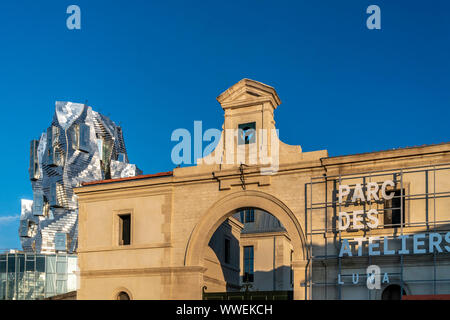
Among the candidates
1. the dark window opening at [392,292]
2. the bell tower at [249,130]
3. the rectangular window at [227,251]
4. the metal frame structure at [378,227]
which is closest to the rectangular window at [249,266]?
the rectangular window at [227,251]

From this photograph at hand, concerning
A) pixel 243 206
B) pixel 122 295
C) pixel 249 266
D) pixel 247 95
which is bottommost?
pixel 122 295

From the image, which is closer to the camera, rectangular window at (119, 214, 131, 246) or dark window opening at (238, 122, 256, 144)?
dark window opening at (238, 122, 256, 144)

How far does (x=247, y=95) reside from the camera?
3048 centimetres

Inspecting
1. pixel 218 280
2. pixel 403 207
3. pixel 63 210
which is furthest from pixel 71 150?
pixel 403 207

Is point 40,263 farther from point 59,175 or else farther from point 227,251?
point 227,251

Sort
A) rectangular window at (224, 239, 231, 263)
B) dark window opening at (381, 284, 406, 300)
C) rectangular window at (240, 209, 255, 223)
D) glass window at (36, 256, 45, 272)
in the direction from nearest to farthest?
dark window opening at (381, 284, 406, 300)
rectangular window at (224, 239, 231, 263)
rectangular window at (240, 209, 255, 223)
glass window at (36, 256, 45, 272)

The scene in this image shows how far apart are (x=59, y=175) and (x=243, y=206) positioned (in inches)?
2451

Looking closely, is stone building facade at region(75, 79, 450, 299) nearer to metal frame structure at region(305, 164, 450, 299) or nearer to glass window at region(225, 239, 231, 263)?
metal frame structure at region(305, 164, 450, 299)

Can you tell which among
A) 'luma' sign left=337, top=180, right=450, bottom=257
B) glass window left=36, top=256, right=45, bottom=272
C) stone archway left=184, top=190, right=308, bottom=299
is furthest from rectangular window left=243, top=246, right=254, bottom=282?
glass window left=36, top=256, right=45, bottom=272

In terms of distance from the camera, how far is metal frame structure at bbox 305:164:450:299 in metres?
24.6

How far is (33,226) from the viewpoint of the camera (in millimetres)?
90188

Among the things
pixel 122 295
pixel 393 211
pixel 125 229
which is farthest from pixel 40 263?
pixel 393 211

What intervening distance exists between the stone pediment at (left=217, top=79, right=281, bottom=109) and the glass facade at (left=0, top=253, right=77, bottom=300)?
149 ft
